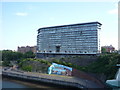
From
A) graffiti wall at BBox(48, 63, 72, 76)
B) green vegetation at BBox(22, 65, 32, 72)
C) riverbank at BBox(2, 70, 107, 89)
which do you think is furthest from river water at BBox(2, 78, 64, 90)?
green vegetation at BBox(22, 65, 32, 72)

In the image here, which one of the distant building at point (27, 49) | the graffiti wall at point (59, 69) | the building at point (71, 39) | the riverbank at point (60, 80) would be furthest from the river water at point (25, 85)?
the distant building at point (27, 49)

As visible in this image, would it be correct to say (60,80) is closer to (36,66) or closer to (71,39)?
(36,66)

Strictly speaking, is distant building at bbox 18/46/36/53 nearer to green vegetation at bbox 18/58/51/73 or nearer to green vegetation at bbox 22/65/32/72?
green vegetation at bbox 18/58/51/73

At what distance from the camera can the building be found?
236 feet

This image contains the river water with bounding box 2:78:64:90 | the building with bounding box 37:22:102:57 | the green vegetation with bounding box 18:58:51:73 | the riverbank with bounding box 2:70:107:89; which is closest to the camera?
the riverbank with bounding box 2:70:107:89

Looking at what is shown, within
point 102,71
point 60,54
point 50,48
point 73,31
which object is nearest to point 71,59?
point 102,71

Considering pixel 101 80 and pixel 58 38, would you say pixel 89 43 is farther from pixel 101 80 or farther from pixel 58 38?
pixel 101 80

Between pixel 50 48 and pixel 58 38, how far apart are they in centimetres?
863

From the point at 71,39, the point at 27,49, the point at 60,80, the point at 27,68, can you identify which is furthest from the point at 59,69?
the point at 27,49

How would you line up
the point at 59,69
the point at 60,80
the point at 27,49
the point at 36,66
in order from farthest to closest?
the point at 27,49, the point at 36,66, the point at 59,69, the point at 60,80

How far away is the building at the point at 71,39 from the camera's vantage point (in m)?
72.0

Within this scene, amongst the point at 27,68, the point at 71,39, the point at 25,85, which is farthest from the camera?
the point at 71,39

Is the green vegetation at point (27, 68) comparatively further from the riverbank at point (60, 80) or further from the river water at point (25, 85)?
the river water at point (25, 85)

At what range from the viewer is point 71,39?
258 ft
